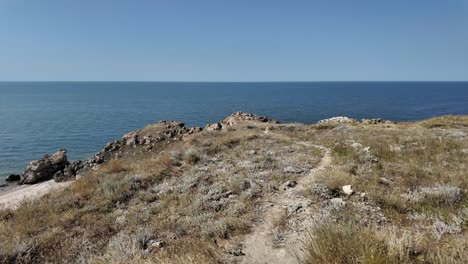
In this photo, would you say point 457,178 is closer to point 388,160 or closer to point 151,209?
point 388,160

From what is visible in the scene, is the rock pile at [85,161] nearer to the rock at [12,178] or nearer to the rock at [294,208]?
the rock at [12,178]

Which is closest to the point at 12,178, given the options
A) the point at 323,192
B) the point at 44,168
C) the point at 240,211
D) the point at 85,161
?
the point at 44,168

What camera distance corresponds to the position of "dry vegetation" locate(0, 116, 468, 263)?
5418 mm

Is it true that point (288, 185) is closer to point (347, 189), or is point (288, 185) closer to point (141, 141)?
point (347, 189)

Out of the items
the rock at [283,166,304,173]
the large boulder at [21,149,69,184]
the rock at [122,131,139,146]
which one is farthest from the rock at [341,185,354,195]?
the large boulder at [21,149,69,184]

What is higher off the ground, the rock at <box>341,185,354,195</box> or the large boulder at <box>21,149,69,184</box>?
the rock at <box>341,185,354,195</box>

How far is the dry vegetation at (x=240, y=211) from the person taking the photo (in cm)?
542

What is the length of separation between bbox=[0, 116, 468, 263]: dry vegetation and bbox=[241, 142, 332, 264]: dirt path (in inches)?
9.6

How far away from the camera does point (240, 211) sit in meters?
9.21

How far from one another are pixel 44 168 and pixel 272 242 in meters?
33.6

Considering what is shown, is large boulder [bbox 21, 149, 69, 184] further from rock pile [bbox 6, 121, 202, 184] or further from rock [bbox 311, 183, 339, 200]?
Result: rock [bbox 311, 183, 339, 200]

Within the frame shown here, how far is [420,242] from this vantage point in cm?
559

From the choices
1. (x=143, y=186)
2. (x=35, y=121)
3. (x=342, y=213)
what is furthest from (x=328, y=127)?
(x=35, y=121)

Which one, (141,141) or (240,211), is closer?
(240,211)
